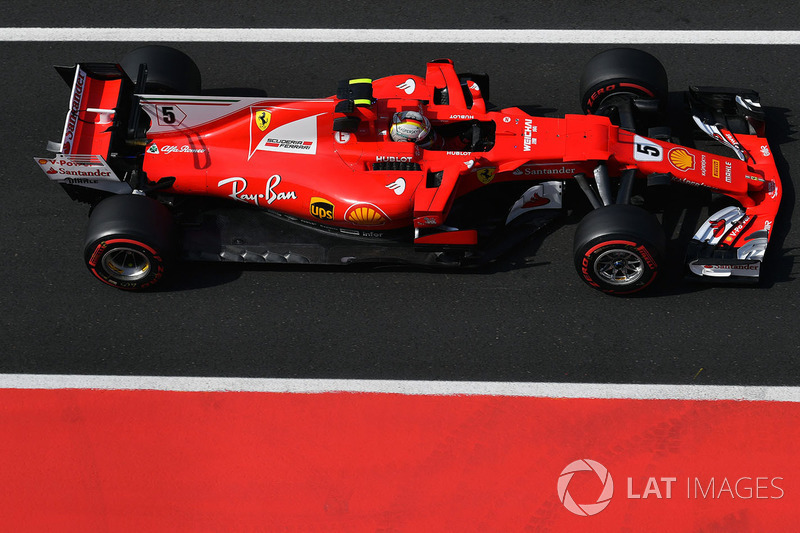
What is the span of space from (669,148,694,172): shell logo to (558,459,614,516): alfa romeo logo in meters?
2.82

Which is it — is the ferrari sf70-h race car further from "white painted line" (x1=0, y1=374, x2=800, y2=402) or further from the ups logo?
"white painted line" (x1=0, y1=374, x2=800, y2=402)

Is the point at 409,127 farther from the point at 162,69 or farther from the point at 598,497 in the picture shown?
the point at 598,497

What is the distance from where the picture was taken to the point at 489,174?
7898 millimetres

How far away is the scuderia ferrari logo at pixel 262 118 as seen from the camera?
7996 millimetres

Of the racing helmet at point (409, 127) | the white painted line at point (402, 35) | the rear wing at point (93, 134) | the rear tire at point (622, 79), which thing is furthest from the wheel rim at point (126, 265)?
the rear tire at point (622, 79)

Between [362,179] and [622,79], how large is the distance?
285 centimetres

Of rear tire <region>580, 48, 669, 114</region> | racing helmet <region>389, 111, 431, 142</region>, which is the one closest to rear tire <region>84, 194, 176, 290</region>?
racing helmet <region>389, 111, 431, 142</region>

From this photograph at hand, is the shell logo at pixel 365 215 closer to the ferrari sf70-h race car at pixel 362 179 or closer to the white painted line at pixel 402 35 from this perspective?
the ferrari sf70-h race car at pixel 362 179

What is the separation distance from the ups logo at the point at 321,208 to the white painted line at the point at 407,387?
1477 millimetres

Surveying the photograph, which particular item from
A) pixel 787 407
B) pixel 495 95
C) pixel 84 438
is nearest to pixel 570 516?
pixel 787 407

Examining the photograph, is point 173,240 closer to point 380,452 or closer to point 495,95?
point 380,452

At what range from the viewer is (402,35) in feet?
33.6

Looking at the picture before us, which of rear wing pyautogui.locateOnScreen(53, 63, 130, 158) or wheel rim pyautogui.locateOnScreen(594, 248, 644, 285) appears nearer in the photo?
wheel rim pyautogui.locateOnScreen(594, 248, 644, 285)

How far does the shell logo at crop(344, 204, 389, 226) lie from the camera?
7.70 m
